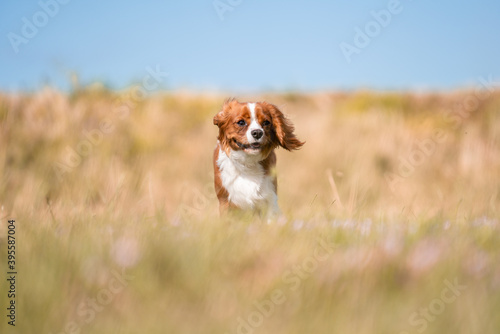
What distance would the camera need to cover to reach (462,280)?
1.89 meters

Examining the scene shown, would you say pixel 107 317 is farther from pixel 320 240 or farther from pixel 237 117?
pixel 237 117

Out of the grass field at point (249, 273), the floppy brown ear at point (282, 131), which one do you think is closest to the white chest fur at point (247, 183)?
the floppy brown ear at point (282, 131)

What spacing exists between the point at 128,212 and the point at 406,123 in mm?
8770

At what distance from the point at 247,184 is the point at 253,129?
0.48m

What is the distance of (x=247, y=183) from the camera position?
153 inches

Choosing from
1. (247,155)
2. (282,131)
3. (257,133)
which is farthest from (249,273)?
(282,131)


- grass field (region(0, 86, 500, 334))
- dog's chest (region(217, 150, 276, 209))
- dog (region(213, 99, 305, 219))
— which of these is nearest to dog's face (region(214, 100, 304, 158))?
dog (region(213, 99, 305, 219))

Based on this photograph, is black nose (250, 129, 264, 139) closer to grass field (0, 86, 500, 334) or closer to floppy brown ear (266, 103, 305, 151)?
floppy brown ear (266, 103, 305, 151)

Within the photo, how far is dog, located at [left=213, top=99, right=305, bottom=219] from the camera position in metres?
3.76

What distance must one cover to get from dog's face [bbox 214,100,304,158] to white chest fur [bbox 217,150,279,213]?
0.10 meters

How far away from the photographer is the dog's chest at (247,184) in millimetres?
3861

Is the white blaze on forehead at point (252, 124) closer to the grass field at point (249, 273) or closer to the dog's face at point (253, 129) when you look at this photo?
the dog's face at point (253, 129)

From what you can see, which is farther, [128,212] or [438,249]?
[128,212]

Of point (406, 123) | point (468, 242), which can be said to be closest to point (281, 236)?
point (468, 242)
